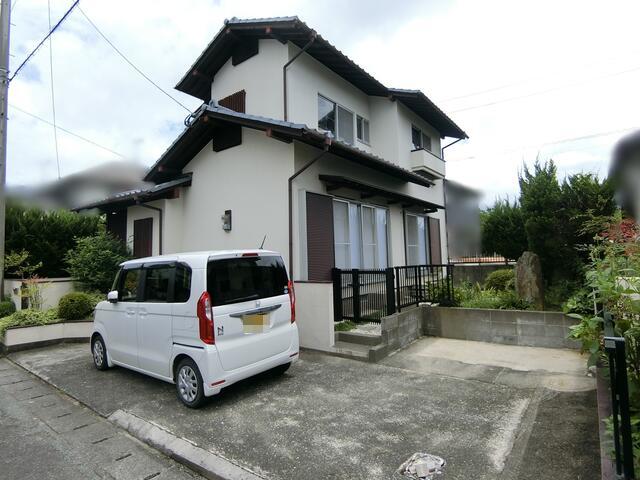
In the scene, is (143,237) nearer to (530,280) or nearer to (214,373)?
(214,373)

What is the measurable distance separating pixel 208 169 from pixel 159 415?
590 centimetres

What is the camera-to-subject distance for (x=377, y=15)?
25.7 ft

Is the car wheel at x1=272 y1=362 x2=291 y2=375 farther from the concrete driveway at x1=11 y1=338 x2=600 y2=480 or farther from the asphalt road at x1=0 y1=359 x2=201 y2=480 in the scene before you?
the asphalt road at x1=0 y1=359 x2=201 y2=480

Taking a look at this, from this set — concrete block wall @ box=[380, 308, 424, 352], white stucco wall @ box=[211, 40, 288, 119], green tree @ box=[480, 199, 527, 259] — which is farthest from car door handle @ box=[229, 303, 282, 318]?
green tree @ box=[480, 199, 527, 259]

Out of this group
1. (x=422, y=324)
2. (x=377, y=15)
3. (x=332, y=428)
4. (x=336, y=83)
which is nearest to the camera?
(x=332, y=428)

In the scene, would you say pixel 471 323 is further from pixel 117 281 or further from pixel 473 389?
pixel 117 281

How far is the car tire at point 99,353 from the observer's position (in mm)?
Result: 5293

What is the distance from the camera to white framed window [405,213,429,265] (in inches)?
421

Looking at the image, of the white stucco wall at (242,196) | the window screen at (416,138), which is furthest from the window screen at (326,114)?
the window screen at (416,138)

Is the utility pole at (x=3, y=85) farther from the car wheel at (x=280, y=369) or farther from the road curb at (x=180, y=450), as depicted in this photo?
the car wheel at (x=280, y=369)

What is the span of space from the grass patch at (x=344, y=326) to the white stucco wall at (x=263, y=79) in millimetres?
4863

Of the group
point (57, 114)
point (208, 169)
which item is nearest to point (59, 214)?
point (57, 114)

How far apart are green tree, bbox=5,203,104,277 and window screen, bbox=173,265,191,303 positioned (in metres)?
7.58

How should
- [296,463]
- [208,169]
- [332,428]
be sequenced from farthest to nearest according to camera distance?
1. [208,169]
2. [332,428]
3. [296,463]
